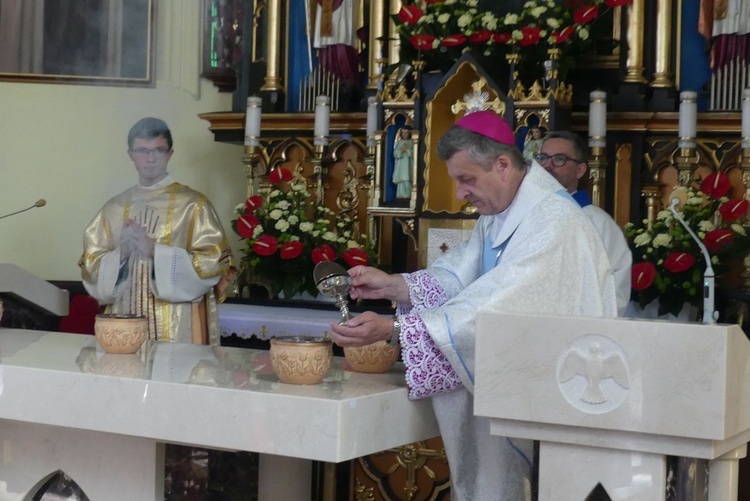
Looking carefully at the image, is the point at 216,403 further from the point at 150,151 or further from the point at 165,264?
the point at 150,151

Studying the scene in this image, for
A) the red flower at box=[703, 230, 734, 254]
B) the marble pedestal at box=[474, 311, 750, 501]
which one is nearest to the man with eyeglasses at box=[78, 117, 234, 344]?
the red flower at box=[703, 230, 734, 254]

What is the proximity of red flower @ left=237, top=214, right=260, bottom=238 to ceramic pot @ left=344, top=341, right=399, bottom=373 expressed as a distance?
3.03 m

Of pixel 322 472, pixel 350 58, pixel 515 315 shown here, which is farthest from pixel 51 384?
pixel 350 58

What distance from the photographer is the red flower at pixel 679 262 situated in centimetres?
571

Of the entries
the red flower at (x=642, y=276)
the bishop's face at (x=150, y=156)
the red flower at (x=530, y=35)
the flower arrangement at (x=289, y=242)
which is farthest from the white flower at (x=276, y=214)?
the red flower at (x=642, y=276)

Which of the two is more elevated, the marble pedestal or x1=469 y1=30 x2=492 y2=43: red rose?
x1=469 y1=30 x2=492 y2=43: red rose

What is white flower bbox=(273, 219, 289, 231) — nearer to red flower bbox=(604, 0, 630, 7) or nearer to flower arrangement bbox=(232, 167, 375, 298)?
flower arrangement bbox=(232, 167, 375, 298)

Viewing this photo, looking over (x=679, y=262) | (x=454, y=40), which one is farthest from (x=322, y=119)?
(x=679, y=262)

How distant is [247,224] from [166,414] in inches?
135

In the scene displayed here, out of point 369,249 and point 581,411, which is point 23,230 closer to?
point 369,249

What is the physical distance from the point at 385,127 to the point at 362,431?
3585 mm

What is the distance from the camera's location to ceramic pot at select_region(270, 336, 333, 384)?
11.1 feet

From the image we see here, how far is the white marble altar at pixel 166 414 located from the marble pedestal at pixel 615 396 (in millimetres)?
393

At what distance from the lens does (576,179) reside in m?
5.72
